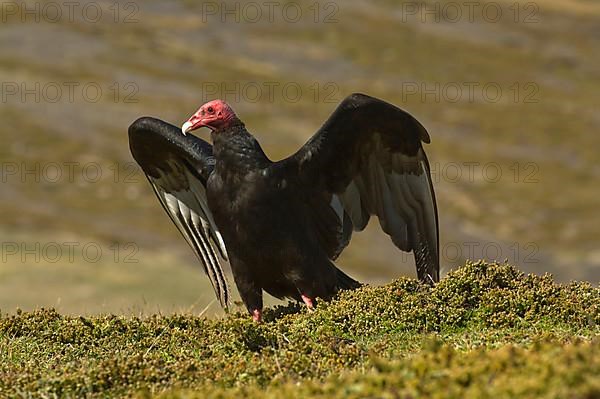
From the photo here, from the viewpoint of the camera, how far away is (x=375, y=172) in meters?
11.1

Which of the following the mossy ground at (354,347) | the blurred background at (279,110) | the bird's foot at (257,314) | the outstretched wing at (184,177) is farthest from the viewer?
the blurred background at (279,110)

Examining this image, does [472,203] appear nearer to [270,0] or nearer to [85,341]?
[85,341]

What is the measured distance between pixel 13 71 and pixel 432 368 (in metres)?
60.3

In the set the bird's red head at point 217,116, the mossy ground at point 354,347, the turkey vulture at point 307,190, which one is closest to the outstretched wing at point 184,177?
the turkey vulture at point 307,190

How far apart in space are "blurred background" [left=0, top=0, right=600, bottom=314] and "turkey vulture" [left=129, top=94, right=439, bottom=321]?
7.32 m

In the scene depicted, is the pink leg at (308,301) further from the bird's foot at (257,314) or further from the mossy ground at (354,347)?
the bird's foot at (257,314)

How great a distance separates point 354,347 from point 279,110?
49376 millimetres

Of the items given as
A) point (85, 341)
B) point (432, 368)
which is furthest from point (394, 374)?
point (85, 341)

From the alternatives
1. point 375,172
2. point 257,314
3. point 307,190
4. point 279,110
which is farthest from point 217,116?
point 279,110

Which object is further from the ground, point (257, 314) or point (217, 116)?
point (217, 116)

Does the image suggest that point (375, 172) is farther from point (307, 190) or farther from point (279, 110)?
point (279, 110)

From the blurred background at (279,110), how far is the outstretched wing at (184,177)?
5.82 metres

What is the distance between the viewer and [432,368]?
18.1ft

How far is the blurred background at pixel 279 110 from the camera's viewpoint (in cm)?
3344
